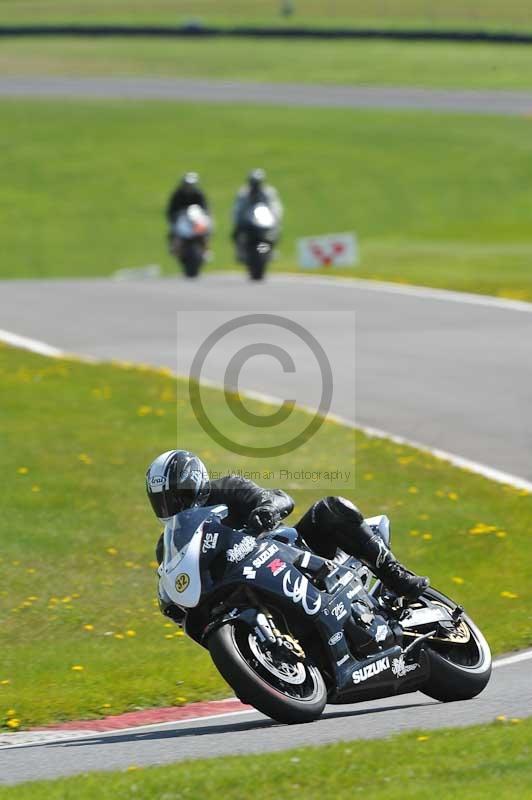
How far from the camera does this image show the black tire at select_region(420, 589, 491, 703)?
353 inches

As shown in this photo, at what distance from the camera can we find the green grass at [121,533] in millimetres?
10383

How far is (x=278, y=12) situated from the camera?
7781 cm

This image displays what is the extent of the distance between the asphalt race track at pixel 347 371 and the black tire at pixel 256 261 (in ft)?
0.88

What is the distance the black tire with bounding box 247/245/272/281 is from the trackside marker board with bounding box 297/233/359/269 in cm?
387

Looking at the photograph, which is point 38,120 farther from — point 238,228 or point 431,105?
point 238,228

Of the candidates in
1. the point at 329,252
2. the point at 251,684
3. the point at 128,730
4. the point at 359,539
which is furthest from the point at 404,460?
the point at 329,252

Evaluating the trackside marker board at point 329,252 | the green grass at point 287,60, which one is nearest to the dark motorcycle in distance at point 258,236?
the trackside marker board at point 329,252

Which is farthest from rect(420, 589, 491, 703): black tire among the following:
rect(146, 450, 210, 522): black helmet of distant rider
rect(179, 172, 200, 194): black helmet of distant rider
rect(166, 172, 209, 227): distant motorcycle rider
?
rect(166, 172, 209, 227): distant motorcycle rider

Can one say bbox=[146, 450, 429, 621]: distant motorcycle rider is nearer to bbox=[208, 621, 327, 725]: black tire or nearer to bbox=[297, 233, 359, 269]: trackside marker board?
bbox=[208, 621, 327, 725]: black tire

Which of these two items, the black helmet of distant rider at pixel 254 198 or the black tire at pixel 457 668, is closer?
the black tire at pixel 457 668

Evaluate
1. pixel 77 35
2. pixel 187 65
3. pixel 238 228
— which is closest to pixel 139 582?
pixel 238 228

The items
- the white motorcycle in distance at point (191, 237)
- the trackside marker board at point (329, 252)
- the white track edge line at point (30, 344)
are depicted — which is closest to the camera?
the white track edge line at point (30, 344)

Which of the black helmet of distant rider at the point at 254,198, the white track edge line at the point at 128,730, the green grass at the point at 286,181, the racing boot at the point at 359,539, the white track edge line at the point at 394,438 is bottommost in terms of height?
the green grass at the point at 286,181

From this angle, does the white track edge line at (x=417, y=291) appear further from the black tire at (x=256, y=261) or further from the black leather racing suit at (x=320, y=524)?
the black leather racing suit at (x=320, y=524)
